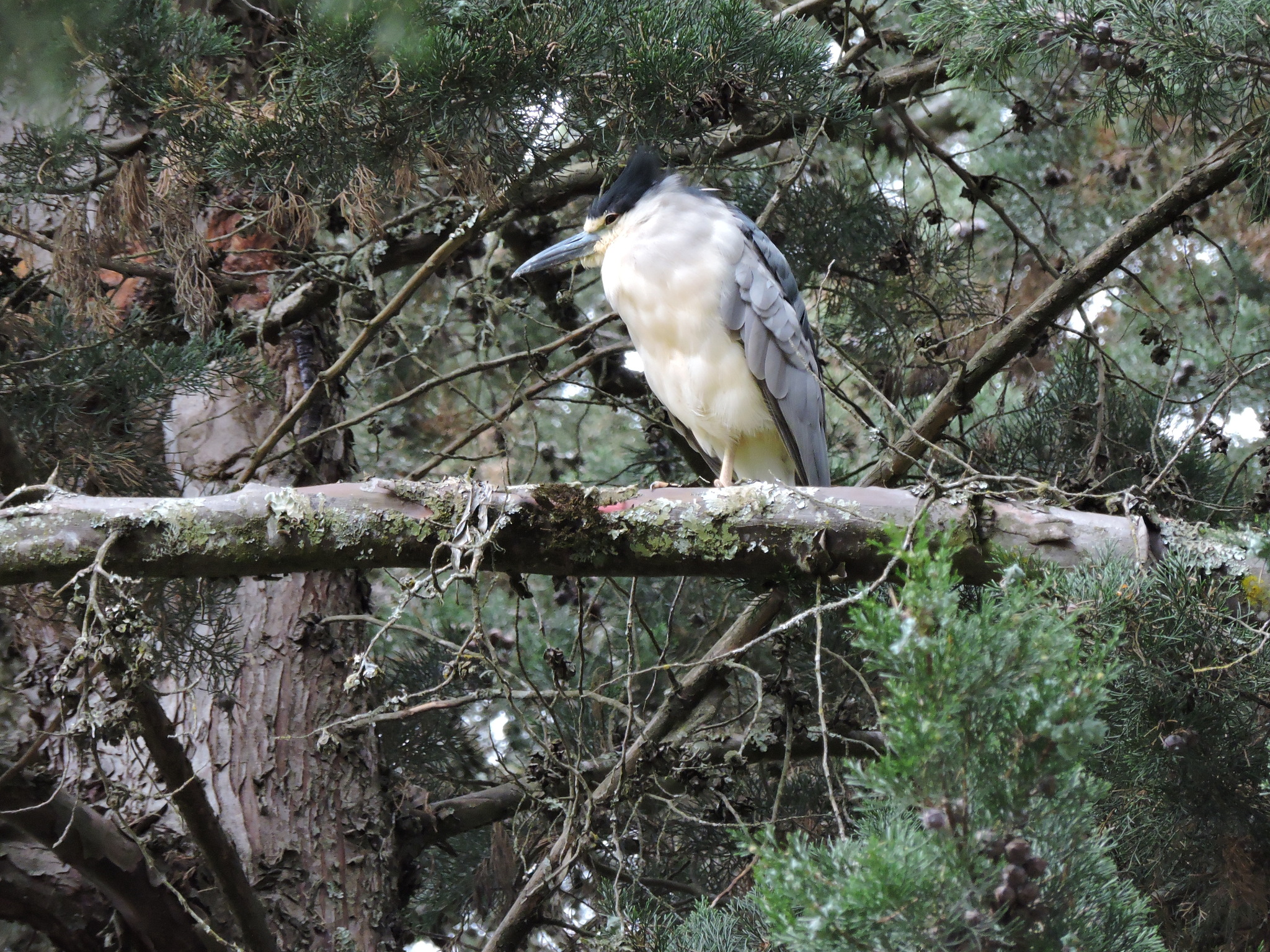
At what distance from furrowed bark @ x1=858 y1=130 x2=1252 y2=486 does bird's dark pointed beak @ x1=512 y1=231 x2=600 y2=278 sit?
122cm

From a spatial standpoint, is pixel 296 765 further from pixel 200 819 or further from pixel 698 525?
pixel 698 525

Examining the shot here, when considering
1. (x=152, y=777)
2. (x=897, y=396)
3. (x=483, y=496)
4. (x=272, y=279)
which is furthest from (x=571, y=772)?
(x=272, y=279)

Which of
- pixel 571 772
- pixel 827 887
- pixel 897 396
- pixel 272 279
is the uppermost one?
pixel 272 279

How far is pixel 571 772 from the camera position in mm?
2104

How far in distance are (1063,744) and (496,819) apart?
2.31 meters

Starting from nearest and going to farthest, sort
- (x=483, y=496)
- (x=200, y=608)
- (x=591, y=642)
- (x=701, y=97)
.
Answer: (x=483, y=496)
(x=701, y=97)
(x=200, y=608)
(x=591, y=642)

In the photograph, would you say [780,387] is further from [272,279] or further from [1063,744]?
[1063,744]

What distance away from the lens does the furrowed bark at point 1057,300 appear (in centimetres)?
269

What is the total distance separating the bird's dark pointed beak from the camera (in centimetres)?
344

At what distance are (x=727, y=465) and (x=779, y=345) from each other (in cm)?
42

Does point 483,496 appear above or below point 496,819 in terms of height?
above

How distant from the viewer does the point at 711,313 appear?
3289 millimetres

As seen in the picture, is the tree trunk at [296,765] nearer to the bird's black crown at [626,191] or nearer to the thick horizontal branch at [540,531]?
the thick horizontal branch at [540,531]

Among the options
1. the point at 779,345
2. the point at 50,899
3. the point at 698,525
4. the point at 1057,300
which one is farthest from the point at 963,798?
the point at 779,345
